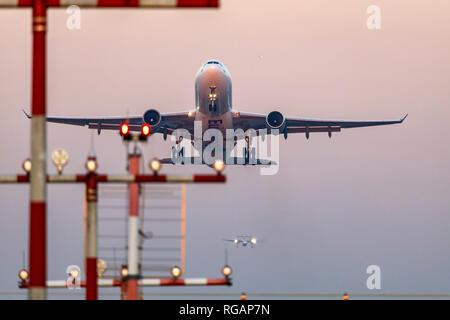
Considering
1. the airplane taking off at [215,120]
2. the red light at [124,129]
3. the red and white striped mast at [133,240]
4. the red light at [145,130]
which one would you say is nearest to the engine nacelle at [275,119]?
the airplane taking off at [215,120]

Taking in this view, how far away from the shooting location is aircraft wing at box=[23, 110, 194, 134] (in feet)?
232

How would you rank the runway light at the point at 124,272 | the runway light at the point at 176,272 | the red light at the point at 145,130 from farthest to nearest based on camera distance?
the red light at the point at 145,130
the runway light at the point at 124,272
the runway light at the point at 176,272

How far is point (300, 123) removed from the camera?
→ 73750 mm

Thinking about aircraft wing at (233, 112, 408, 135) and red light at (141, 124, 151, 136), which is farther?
aircraft wing at (233, 112, 408, 135)

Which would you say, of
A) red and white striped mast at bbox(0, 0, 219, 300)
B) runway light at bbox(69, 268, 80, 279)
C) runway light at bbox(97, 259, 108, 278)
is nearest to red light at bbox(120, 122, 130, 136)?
runway light at bbox(97, 259, 108, 278)

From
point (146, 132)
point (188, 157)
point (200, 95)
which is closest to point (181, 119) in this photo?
point (200, 95)

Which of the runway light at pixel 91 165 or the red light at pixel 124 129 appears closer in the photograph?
the runway light at pixel 91 165

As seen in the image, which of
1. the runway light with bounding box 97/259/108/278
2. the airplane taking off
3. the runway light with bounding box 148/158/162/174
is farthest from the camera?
the airplane taking off

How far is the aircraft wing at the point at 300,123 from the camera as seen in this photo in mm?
72250

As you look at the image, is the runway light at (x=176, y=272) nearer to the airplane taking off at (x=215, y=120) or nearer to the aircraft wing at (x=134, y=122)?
the airplane taking off at (x=215, y=120)

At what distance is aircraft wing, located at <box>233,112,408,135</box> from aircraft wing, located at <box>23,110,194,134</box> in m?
4.06

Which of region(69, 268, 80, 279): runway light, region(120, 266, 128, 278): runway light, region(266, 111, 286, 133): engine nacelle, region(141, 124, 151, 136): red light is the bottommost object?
region(69, 268, 80, 279): runway light

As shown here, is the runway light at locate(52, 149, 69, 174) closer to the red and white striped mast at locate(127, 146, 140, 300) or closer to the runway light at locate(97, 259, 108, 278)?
the red and white striped mast at locate(127, 146, 140, 300)
